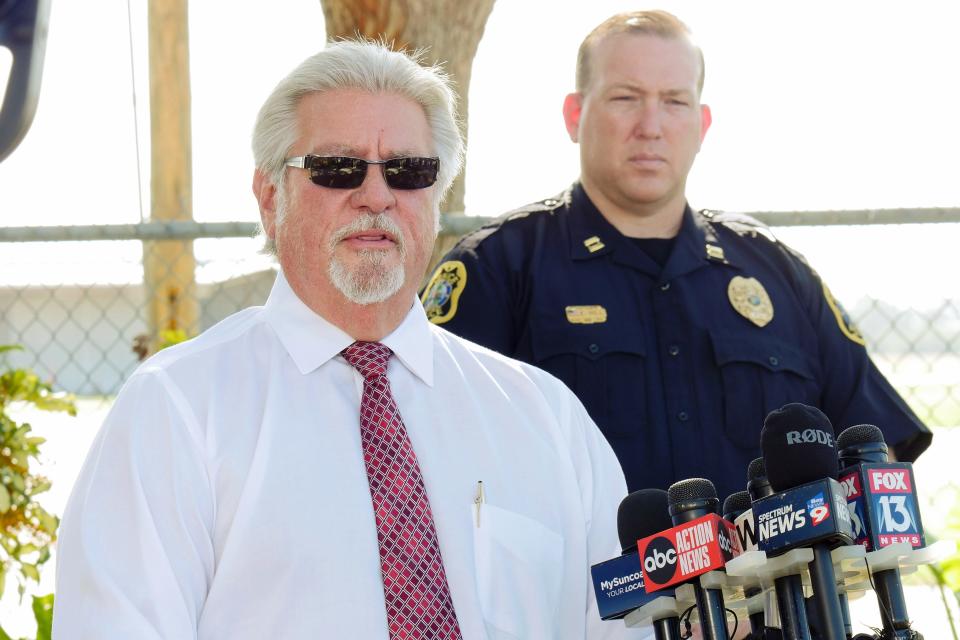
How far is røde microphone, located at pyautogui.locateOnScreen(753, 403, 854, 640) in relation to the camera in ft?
5.82

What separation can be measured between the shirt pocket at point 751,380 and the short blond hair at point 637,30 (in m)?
0.76

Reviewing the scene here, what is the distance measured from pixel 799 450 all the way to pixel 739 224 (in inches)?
89.5

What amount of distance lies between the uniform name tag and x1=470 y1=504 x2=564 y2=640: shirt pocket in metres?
1.10

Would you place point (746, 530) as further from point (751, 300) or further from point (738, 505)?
point (751, 300)

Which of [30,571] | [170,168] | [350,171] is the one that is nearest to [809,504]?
[350,171]

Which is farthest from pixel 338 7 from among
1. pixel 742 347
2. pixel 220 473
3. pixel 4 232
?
pixel 220 473

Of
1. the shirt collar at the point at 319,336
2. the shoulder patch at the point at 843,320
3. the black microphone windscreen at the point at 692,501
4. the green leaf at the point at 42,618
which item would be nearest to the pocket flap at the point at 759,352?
the shoulder patch at the point at 843,320

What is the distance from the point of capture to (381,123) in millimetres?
2658

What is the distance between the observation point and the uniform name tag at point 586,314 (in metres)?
3.64

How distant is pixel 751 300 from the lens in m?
3.80

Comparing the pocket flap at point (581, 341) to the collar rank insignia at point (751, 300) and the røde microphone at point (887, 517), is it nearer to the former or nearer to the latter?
the collar rank insignia at point (751, 300)

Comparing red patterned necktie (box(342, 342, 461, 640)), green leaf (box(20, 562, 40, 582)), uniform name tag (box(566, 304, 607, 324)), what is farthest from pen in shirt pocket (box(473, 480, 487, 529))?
green leaf (box(20, 562, 40, 582))

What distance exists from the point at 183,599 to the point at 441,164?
1.04m

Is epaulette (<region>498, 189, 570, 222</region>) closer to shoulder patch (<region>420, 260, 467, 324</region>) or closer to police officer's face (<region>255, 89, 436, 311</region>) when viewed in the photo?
shoulder patch (<region>420, 260, 467, 324</region>)
